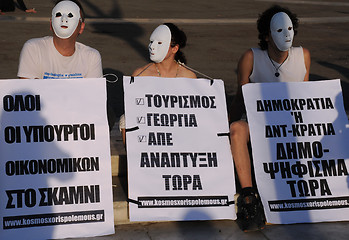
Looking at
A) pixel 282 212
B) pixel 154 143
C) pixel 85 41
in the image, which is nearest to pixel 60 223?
pixel 154 143

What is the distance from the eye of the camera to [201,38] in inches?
612

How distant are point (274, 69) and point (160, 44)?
1.13 meters

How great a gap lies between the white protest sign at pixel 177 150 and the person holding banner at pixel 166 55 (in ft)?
1.18

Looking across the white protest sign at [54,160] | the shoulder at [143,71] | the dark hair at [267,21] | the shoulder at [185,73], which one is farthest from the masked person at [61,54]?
the dark hair at [267,21]

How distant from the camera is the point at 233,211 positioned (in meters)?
5.70

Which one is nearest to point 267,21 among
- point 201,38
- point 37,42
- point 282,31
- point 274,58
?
point 282,31

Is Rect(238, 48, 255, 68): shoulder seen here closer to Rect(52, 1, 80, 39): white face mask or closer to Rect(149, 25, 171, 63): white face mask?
Rect(149, 25, 171, 63): white face mask

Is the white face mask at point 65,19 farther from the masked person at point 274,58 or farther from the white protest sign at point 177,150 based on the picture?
the masked person at point 274,58

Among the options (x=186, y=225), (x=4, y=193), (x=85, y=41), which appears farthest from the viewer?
(x=85, y=41)

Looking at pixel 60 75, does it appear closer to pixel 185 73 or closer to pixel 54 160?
pixel 54 160

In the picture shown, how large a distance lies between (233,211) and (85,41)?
933cm

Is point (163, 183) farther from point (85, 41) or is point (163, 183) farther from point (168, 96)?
point (85, 41)

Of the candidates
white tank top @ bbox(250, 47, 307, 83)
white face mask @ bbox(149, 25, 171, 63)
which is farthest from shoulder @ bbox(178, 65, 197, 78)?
white tank top @ bbox(250, 47, 307, 83)

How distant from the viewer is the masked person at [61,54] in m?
5.96
